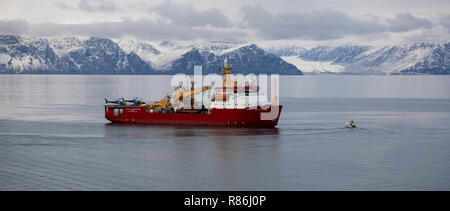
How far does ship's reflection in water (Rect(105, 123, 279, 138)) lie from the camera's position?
55097 mm

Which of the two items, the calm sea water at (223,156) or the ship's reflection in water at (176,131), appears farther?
the ship's reflection in water at (176,131)

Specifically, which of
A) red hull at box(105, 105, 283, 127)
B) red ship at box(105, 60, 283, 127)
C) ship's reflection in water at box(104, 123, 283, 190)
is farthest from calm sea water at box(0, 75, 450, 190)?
red ship at box(105, 60, 283, 127)

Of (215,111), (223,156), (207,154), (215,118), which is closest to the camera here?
(223,156)

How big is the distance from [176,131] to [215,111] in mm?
5695

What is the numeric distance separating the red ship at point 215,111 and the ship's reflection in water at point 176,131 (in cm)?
133

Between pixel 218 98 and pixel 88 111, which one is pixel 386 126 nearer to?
pixel 218 98

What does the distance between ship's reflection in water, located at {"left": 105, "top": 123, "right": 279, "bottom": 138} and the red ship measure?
133 centimetres

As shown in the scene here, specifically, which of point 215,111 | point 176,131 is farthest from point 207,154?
point 215,111

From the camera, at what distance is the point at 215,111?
200 feet

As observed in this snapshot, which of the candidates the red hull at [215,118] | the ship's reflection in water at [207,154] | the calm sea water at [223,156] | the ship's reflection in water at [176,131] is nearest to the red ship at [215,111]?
the red hull at [215,118]

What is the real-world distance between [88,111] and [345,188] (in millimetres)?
61932

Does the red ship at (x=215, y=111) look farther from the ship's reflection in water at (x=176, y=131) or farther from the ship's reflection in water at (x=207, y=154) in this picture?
the ship's reflection in water at (x=207, y=154)

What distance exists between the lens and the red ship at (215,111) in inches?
2381

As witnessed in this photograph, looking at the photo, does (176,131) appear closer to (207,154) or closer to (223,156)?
(207,154)
